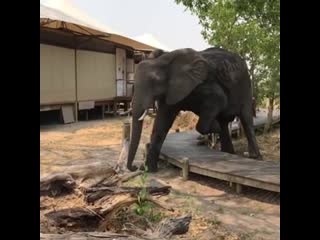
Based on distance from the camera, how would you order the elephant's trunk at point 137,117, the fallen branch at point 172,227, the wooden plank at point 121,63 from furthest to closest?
the wooden plank at point 121,63 < the elephant's trunk at point 137,117 < the fallen branch at point 172,227

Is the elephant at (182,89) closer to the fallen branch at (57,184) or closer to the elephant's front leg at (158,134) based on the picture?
the elephant's front leg at (158,134)

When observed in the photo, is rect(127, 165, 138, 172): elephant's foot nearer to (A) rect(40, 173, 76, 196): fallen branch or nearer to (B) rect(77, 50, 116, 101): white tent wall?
(A) rect(40, 173, 76, 196): fallen branch

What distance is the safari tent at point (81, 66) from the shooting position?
51.6ft

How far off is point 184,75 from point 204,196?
252 cm

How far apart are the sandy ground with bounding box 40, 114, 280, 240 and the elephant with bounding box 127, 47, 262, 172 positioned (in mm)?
897

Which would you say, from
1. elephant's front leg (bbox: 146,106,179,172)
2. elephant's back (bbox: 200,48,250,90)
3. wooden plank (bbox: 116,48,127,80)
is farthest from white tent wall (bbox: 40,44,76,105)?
elephant's front leg (bbox: 146,106,179,172)

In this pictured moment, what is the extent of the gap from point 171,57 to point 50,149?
442cm

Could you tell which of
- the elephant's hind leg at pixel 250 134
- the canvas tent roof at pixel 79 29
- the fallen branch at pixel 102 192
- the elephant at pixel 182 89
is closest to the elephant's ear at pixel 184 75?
the elephant at pixel 182 89

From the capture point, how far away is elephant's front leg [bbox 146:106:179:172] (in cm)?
866

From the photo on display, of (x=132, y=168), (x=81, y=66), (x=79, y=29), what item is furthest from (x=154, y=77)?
(x=81, y=66)

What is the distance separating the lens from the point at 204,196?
7.07 m

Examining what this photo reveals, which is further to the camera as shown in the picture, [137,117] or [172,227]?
[137,117]

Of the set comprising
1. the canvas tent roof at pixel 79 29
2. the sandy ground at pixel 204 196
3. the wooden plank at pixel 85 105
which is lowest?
the sandy ground at pixel 204 196

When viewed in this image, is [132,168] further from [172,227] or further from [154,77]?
[172,227]
